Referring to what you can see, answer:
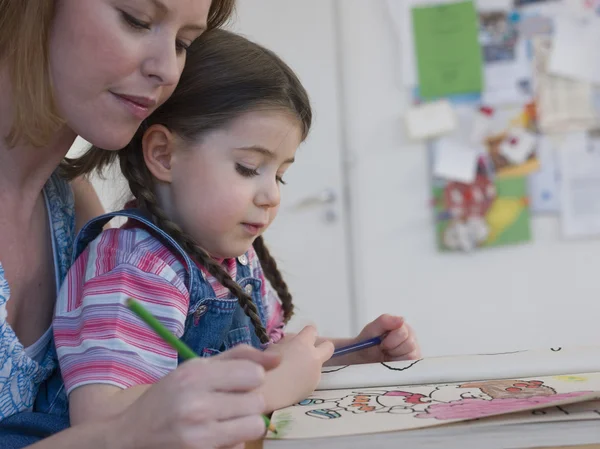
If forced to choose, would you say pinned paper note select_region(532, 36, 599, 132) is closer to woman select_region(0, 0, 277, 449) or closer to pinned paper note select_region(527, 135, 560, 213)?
pinned paper note select_region(527, 135, 560, 213)

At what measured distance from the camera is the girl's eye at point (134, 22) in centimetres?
77

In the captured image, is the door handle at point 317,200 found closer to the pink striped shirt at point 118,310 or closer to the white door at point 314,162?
the white door at point 314,162

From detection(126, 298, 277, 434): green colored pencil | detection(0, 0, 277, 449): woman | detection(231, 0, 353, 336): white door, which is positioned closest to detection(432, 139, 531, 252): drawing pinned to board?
detection(231, 0, 353, 336): white door

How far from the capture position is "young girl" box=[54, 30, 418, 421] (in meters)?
0.73

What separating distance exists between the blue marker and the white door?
1938mm

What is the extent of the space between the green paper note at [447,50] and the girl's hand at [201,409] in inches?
99.6

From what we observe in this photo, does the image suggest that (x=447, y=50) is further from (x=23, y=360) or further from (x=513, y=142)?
(x=23, y=360)

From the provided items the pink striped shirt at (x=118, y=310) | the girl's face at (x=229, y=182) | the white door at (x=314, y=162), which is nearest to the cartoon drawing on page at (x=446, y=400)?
the pink striped shirt at (x=118, y=310)

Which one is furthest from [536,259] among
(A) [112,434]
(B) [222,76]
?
(A) [112,434]

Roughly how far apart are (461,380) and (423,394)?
0.23 ft

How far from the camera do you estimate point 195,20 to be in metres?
0.82

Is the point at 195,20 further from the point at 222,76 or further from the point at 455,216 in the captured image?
the point at 455,216

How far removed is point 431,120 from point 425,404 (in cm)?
239

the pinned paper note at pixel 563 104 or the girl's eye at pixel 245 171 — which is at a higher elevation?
the pinned paper note at pixel 563 104
